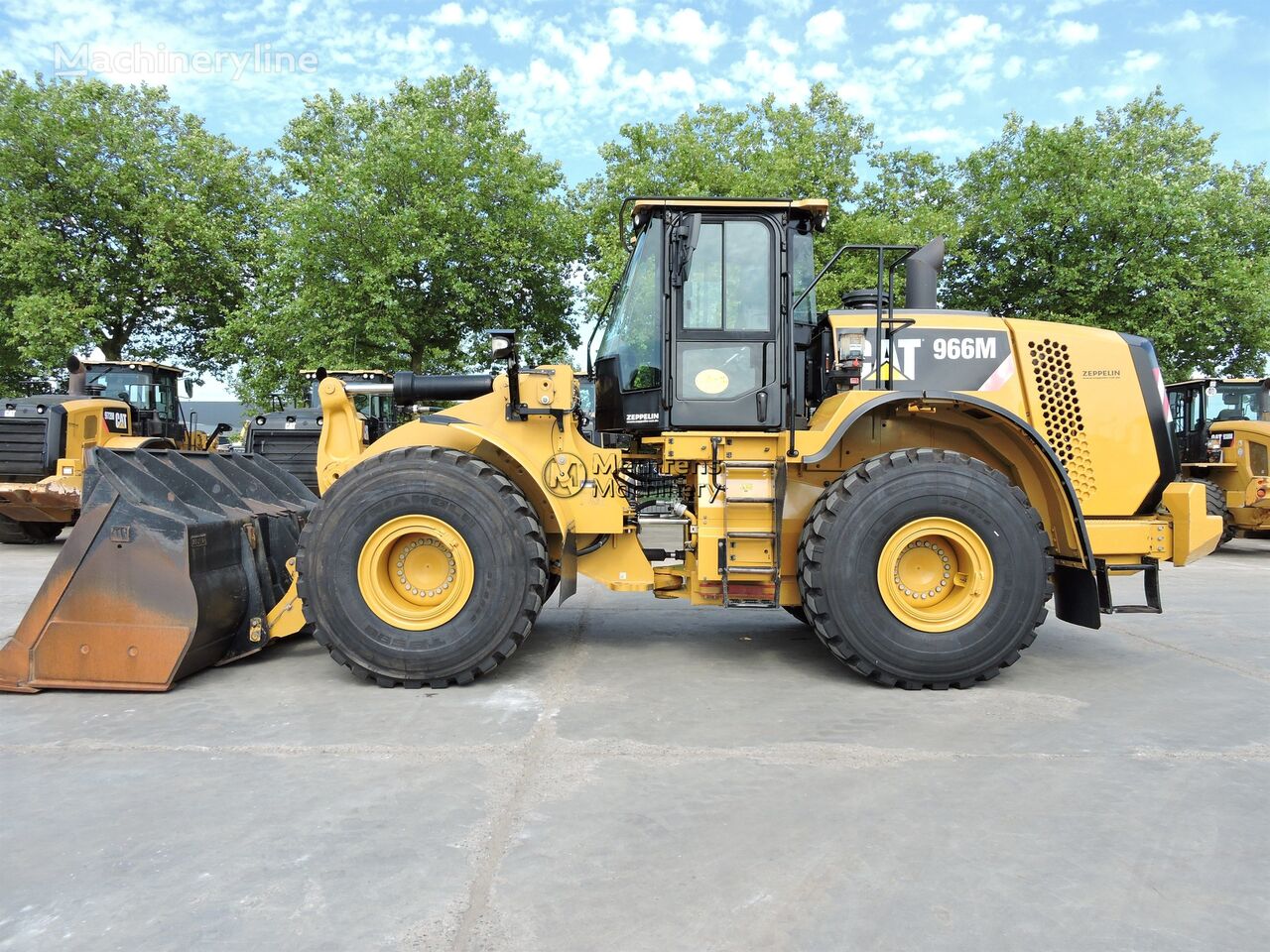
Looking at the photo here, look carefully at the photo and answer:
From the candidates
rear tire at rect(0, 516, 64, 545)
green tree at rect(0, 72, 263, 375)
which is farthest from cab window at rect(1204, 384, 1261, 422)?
green tree at rect(0, 72, 263, 375)

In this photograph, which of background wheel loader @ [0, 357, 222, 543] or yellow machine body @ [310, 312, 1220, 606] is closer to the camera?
yellow machine body @ [310, 312, 1220, 606]

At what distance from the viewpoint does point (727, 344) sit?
4855 mm

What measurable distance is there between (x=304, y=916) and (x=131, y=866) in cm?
69

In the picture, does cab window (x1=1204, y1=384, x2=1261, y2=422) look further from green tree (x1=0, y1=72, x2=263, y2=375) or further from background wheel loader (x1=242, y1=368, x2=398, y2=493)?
green tree (x1=0, y1=72, x2=263, y2=375)

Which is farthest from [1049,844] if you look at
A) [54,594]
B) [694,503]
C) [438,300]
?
[438,300]

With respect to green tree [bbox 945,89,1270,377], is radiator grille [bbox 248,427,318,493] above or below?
below

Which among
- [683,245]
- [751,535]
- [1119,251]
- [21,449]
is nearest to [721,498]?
[751,535]

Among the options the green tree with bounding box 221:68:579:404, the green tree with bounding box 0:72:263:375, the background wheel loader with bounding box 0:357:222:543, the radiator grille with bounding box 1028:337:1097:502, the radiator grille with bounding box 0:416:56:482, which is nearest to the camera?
the radiator grille with bounding box 1028:337:1097:502

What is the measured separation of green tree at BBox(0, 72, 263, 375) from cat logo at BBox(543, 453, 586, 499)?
2067 centimetres

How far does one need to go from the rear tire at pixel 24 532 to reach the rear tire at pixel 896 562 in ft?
38.7

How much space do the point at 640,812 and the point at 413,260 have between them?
52.7 feet

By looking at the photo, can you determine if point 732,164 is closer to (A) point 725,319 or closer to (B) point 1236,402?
(B) point 1236,402

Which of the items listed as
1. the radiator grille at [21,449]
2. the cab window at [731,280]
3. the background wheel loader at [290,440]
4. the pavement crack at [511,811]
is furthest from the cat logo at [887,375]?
the radiator grille at [21,449]

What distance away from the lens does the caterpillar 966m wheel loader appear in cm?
437
